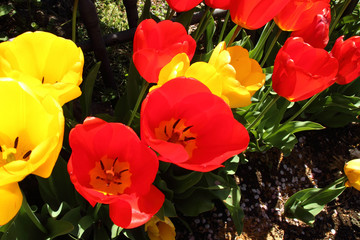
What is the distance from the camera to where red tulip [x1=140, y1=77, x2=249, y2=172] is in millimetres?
802

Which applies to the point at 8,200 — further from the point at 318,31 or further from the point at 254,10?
the point at 318,31

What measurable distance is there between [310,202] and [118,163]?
117 cm

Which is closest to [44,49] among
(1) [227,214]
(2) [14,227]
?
(2) [14,227]

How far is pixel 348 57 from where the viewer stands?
1207mm

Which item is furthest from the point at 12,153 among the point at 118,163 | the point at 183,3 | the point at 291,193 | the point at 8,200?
the point at 291,193

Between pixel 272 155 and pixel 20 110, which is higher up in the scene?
pixel 20 110

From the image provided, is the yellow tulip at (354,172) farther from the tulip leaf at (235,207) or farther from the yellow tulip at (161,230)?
the yellow tulip at (161,230)

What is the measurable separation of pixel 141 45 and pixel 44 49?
0.26 metres

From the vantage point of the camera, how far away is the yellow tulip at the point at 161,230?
1418 millimetres

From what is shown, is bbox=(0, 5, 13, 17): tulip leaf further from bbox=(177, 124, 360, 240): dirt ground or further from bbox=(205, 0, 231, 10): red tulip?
bbox=(177, 124, 360, 240): dirt ground

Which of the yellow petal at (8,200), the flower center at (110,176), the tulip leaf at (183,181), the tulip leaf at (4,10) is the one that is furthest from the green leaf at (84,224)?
the tulip leaf at (4,10)

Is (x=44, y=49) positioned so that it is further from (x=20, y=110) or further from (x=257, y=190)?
(x=257, y=190)

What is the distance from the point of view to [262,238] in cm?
191

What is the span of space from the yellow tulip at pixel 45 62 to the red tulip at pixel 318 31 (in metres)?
0.78
